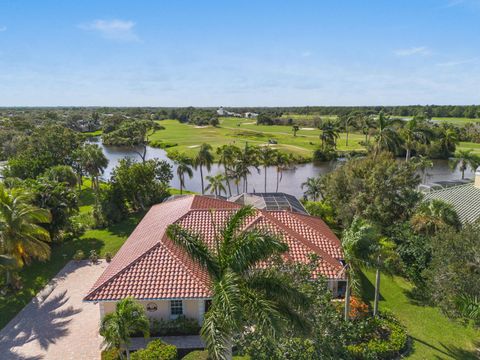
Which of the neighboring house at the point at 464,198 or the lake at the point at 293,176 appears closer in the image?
the neighboring house at the point at 464,198

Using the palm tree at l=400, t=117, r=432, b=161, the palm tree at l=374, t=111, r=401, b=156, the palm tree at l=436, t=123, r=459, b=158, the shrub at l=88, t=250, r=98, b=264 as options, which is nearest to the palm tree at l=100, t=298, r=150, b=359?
the shrub at l=88, t=250, r=98, b=264

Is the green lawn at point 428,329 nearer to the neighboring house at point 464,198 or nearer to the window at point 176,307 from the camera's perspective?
the neighboring house at point 464,198

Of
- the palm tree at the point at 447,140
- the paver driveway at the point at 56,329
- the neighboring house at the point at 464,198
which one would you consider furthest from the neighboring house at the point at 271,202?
the palm tree at the point at 447,140

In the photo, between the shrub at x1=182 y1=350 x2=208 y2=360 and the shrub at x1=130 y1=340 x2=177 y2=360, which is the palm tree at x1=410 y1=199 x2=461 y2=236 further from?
the shrub at x1=130 y1=340 x2=177 y2=360

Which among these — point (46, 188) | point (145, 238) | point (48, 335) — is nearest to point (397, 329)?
point (145, 238)

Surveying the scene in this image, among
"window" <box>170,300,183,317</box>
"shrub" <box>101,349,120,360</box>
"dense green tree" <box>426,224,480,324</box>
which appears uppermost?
"dense green tree" <box>426,224,480,324</box>

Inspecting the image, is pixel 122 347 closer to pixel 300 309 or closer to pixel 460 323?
pixel 300 309
